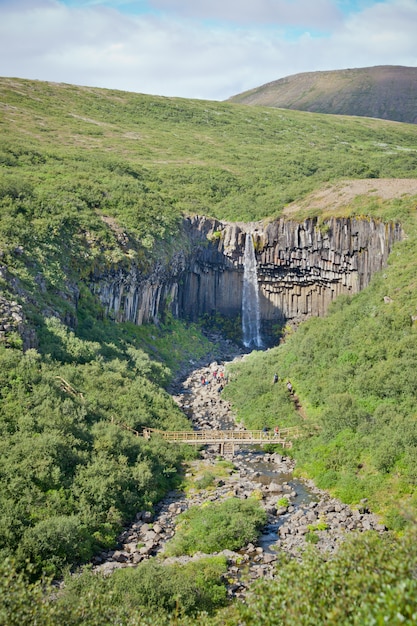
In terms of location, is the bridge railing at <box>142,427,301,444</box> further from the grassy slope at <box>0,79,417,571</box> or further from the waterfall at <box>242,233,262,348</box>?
the waterfall at <box>242,233,262,348</box>

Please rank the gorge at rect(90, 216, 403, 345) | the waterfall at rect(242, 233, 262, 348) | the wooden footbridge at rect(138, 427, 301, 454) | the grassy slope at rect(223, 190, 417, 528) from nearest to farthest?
the grassy slope at rect(223, 190, 417, 528) < the wooden footbridge at rect(138, 427, 301, 454) < the gorge at rect(90, 216, 403, 345) < the waterfall at rect(242, 233, 262, 348)

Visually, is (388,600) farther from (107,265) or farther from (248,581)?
(107,265)

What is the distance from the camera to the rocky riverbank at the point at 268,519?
82.0ft

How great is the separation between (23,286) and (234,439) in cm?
1712

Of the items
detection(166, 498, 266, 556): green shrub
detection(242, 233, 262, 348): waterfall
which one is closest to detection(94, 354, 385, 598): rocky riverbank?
detection(166, 498, 266, 556): green shrub

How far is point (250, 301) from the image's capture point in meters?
66.1

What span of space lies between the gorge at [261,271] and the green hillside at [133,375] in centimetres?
163

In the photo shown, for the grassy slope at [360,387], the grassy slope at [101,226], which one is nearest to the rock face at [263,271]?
the grassy slope at [101,226]

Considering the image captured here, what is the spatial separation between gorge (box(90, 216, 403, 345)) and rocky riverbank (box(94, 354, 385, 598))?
861 inches

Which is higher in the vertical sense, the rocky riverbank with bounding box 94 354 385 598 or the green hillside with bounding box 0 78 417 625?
the green hillside with bounding box 0 78 417 625

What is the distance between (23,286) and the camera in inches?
1693

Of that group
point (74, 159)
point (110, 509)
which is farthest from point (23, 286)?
point (74, 159)

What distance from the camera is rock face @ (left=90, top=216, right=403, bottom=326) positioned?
179 ft

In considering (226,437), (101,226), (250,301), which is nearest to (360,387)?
(226,437)
